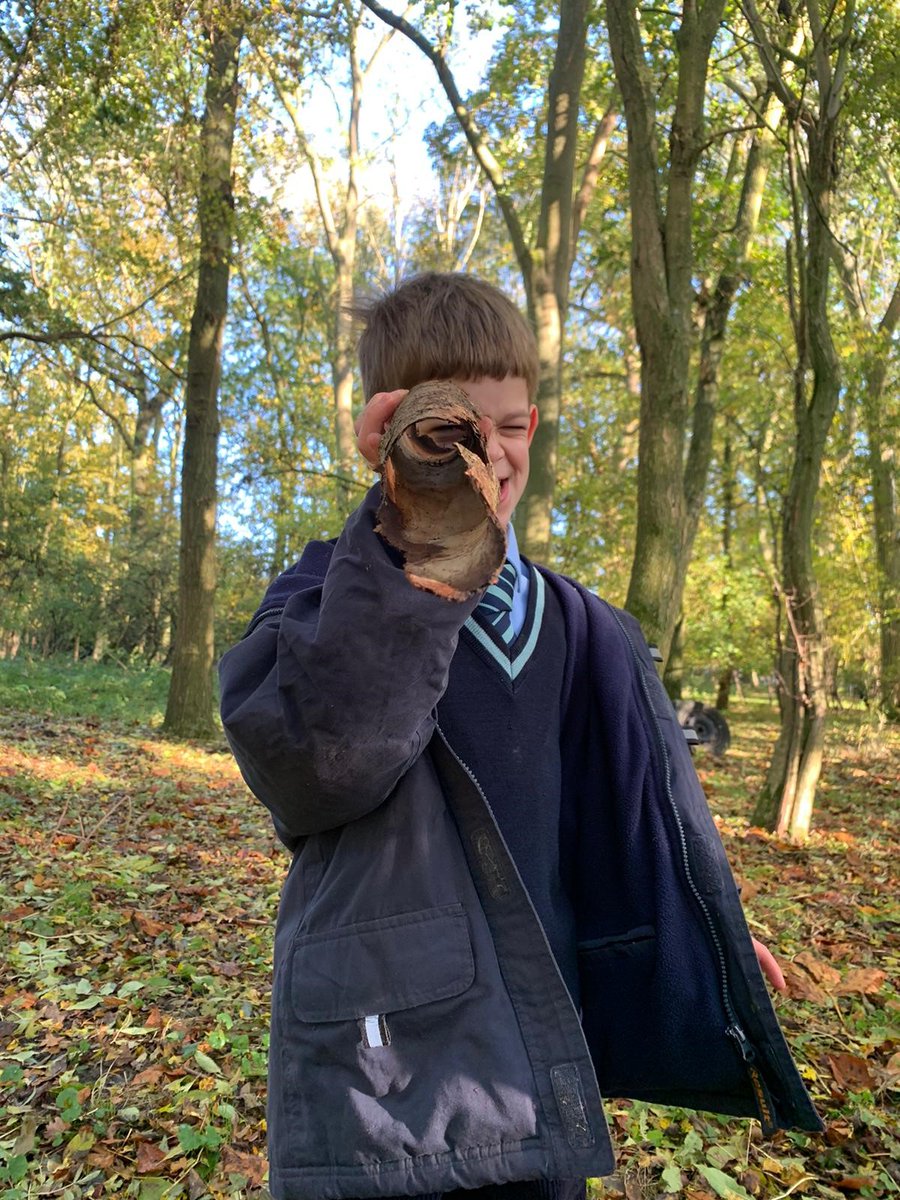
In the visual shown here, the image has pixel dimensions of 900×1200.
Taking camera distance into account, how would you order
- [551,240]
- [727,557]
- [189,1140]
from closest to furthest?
[189,1140] < [551,240] < [727,557]

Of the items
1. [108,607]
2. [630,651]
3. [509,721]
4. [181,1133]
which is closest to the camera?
[509,721]

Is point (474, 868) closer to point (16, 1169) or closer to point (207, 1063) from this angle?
point (16, 1169)

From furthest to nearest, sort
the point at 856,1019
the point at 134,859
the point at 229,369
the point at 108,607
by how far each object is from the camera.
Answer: the point at 229,369
the point at 108,607
the point at 134,859
the point at 856,1019

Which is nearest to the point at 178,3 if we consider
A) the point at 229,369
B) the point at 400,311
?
the point at 400,311

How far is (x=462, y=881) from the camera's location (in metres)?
1.18

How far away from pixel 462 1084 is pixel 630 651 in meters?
0.71

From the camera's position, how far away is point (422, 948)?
1116 mm

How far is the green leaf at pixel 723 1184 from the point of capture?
2703 millimetres

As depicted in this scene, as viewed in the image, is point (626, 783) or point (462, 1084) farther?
point (626, 783)

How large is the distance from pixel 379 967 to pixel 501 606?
580 millimetres

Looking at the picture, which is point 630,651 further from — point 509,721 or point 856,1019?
point 856,1019

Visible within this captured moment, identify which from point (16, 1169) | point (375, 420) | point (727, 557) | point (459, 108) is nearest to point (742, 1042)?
point (375, 420)

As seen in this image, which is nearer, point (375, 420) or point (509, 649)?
point (375, 420)

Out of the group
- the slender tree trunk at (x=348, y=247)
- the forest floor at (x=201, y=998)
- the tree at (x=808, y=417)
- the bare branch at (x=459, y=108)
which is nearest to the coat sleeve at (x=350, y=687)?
the forest floor at (x=201, y=998)
